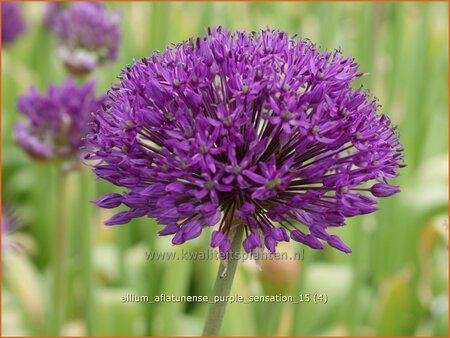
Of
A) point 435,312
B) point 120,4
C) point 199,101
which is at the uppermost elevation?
point 120,4

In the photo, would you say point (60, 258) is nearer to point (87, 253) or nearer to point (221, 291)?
point (87, 253)

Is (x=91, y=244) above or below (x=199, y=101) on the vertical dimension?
below

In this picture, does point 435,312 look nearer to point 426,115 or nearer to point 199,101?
point 426,115

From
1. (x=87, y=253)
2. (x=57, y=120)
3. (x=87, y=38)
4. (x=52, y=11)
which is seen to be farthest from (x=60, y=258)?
(x=52, y=11)

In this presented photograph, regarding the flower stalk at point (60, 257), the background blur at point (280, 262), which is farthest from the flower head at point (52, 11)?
the flower stalk at point (60, 257)

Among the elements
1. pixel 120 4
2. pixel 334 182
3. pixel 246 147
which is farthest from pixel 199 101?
pixel 120 4

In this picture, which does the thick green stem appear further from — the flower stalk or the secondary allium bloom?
the secondary allium bloom

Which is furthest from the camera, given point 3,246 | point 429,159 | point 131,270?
point 429,159

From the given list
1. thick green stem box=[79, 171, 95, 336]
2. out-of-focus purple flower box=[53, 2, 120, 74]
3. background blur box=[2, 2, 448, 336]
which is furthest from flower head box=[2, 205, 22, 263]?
out-of-focus purple flower box=[53, 2, 120, 74]
